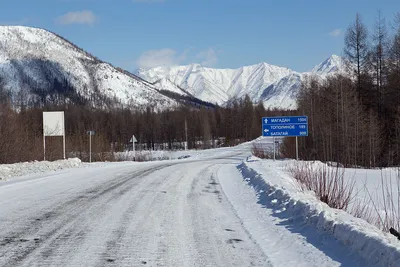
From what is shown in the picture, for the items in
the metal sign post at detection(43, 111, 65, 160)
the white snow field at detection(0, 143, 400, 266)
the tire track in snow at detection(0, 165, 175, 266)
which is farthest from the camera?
the metal sign post at detection(43, 111, 65, 160)

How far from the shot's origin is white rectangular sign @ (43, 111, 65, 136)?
92.8 feet

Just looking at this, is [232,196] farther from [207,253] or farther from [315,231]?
[207,253]

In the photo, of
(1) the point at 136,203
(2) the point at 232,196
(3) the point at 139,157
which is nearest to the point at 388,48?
(3) the point at 139,157

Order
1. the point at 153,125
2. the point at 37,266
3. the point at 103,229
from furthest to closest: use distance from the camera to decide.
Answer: the point at 153,125, the point at 103,229, the point at 37,266

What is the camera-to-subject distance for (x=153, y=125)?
132 m

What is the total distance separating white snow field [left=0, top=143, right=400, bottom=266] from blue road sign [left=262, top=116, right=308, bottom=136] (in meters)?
12.2

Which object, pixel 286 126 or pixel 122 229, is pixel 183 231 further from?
pixel 286 126

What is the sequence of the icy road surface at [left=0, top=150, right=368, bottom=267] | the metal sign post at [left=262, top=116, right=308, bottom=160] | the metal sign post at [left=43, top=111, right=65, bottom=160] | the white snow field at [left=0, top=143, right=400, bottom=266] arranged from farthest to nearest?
the metal sign post at [left=43, top=111, right=65, bottom=160] < the metal sign post at [left=262, top=116, right=308, bottom=160] < the icy road surface at [left=0, top=150, right=368, bottom=267] < the white snow field at [left=0, top=143, right=400, bottom=266]

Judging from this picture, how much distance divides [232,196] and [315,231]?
17.1 feet

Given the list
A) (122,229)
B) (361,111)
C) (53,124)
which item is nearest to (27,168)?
(53,124)

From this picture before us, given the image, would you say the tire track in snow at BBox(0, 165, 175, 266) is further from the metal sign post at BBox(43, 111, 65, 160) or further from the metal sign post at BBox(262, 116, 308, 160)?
the metal sign post at BBox(43, 111, 65, 160)

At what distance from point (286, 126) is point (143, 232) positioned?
18.1 metres

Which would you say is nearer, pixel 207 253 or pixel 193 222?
pixel 207 253

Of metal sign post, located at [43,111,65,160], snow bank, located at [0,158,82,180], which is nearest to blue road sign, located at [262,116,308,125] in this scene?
snow bank, located at [0,158,82,180]
